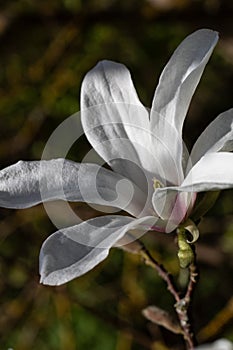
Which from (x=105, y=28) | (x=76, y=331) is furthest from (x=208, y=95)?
(x=76, y=331)

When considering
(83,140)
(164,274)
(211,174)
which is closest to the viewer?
(211,174)

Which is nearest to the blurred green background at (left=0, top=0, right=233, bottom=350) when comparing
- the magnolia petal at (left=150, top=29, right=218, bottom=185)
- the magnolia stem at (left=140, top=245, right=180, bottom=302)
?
the magnolia stem at (left=140, top=245, right=180, bottom=302)

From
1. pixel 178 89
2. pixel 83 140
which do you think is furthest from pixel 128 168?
pixel 83 140

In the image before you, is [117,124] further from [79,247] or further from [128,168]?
[79,247]

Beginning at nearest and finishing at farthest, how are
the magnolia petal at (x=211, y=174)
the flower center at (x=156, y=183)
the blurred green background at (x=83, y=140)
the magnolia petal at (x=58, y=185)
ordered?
1. the magnolia petal at (x=211, y=174)
2. the magnolia petal at (x=58, y=185)
3. the flower center at (x=156, y=183)
4. the blurred green background at (x=83, y=140)

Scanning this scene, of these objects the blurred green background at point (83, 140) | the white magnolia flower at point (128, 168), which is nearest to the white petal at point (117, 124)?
the white magnolia flower at point (128, 168)

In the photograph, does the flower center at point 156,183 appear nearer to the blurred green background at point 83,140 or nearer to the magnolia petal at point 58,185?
the magnolia petal at point 58,185
